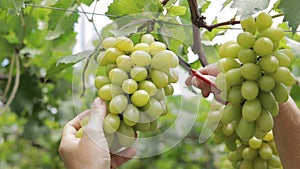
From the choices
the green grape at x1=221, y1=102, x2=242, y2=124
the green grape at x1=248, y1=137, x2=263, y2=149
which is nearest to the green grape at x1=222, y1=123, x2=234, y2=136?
the green grape at x1=248, y1=137, x2=263, y2=149

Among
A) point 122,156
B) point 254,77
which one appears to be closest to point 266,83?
point 254,77

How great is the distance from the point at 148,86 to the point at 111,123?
0.08 meters

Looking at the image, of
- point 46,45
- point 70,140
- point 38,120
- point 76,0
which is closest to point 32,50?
point 46,45

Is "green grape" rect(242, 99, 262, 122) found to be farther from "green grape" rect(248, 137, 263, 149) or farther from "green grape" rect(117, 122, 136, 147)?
"green grape" rect(248, 137, 263, 149)

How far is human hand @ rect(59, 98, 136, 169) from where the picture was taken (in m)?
0.78

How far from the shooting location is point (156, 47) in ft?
2.52

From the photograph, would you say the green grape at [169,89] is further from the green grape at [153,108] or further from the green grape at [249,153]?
the green grape at [249,153]

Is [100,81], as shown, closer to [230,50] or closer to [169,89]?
[169,89]

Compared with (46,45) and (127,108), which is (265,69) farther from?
(46,45)

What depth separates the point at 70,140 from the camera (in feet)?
3.08

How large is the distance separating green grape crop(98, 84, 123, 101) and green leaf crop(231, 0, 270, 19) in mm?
209

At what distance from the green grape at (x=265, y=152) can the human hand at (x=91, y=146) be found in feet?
1.02

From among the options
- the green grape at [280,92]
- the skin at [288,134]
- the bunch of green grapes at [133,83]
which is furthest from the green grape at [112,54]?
the skin at [288,134]

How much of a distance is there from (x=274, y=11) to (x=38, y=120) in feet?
4.13
